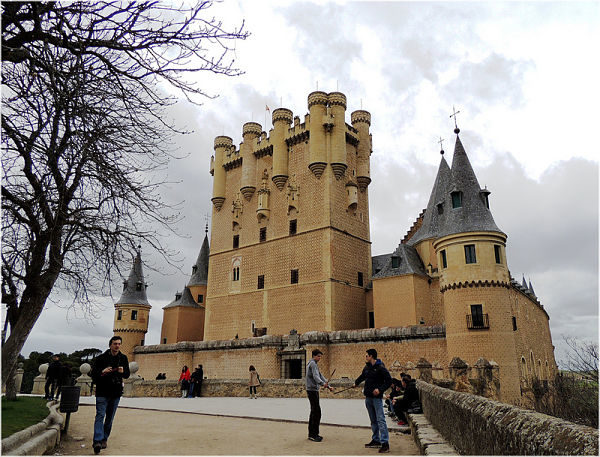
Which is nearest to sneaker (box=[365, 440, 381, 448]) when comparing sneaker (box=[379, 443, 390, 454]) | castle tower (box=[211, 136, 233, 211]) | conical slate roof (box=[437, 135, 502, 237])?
sneaker (box=[379, 443, 390, 454])

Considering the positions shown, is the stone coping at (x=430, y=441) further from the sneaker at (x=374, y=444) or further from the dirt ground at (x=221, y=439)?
the sneaker at (x=374, y=444)

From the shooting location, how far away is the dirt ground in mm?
6432

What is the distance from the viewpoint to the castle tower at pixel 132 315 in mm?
38875

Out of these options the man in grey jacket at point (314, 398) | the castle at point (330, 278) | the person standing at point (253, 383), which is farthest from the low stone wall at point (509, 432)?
the castle at point (330, 278)

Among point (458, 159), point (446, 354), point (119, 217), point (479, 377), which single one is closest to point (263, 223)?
point (458, 159)

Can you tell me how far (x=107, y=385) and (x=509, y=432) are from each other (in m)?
5.70

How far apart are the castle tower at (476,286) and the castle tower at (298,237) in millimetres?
9746

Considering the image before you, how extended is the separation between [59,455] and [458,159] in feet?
73.6

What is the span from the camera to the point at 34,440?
19.0 ft

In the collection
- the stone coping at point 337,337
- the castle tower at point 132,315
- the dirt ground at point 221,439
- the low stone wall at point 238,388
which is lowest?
the dirt ground at point 221,439

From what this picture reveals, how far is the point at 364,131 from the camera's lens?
1380 inches

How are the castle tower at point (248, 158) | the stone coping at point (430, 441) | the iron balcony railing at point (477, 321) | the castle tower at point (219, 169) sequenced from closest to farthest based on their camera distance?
the stone coping at point (430, 441) < the iron balcony railing at point (477, 321) < the castle tower at point (248, 158) < the castle tower at point (219, 169)

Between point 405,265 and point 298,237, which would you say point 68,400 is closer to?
point 405,265

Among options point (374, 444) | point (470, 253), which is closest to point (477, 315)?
point (470, 253)
